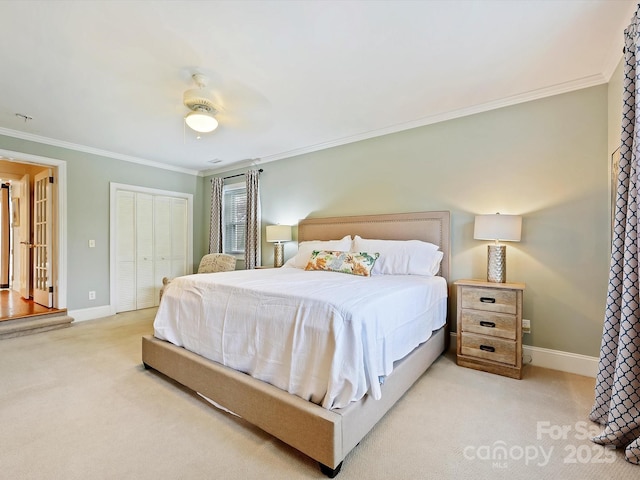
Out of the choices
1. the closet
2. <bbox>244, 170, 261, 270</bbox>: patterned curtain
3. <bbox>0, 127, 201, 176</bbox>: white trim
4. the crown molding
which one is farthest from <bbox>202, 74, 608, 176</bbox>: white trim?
the closet

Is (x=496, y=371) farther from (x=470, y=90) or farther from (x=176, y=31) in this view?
(x=176, y=31)

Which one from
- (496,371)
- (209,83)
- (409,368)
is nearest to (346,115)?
(209,83)

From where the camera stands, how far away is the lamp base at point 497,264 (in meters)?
2.66

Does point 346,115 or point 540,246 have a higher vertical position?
point 346,115

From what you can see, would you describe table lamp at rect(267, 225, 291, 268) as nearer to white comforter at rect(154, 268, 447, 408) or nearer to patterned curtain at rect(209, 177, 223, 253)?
patterned curtain at rect(209, 177, 223, 253)

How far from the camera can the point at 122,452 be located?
5.20 feet

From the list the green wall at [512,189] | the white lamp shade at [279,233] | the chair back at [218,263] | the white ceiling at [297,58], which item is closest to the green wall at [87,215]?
the green wall at [512,189]

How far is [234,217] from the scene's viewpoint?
5352mm

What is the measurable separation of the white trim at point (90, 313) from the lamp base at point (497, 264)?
516 centimetres

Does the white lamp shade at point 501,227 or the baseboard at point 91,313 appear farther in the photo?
the baseboard at point 91,313

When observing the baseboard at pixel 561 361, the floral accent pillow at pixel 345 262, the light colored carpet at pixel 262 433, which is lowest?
the light colored carpet at pixel 262 433

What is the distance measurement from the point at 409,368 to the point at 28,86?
12.9 ft

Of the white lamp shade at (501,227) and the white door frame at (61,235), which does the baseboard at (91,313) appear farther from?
the white lamp shade at (501,227)

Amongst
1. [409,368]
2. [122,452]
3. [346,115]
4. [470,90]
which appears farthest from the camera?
[346,115]
